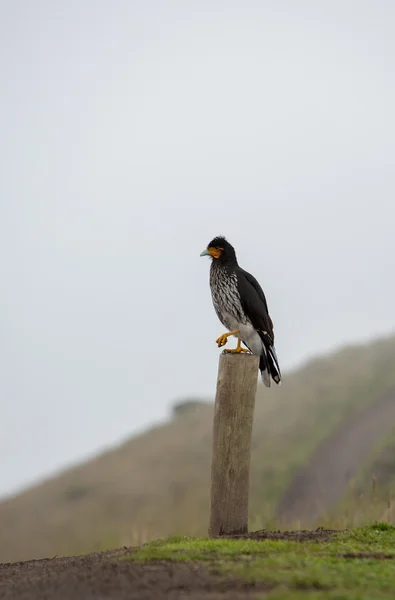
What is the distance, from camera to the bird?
9.72 m

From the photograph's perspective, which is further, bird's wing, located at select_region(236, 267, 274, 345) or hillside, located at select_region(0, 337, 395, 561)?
hillside, located at select_region(0, 337, 395, 561)

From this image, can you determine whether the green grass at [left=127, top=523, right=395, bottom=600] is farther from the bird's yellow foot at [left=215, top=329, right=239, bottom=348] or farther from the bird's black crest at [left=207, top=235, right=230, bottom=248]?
the bird's black crest at [left=207, top=235, right=230, bottom=248]

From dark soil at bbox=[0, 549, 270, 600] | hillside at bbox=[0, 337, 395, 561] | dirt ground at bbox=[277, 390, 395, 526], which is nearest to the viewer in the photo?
dark soil at bbox=[0, 549, 270, 600]

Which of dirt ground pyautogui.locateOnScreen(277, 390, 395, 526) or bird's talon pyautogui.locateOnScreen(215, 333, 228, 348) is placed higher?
dirt ground pyautogui.locateOnScreen(277, 390, 395, 526)

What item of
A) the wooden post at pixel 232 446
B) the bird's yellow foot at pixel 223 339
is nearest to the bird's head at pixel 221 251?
the bird's yellow foot at pixel 223 339

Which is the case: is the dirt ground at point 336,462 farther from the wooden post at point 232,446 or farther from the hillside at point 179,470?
the wooden post at point 232,446

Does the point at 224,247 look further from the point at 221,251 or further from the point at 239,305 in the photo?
the point at 239,305

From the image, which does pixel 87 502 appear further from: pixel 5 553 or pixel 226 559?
pixel 226 559

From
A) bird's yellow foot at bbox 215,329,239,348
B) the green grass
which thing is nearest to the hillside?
bird's yellow foot at bbox 215,329,239,348

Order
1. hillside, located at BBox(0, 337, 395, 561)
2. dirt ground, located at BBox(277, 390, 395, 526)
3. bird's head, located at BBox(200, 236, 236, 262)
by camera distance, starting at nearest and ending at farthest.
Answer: bird's head, located at BBox(200, 236, 236, 262) < dirt ground, located at BBox(277, 390, 395, 526) < hillside, located at BBox(0, 337, 395, 561)

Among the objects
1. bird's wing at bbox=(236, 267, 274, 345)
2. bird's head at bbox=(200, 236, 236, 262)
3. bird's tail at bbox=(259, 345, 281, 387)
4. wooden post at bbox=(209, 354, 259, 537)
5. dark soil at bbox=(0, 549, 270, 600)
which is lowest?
dark soil at bbox=(0, 549, 270, 600)

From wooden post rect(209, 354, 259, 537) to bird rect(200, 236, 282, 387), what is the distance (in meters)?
0.99

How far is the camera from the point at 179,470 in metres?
25.9

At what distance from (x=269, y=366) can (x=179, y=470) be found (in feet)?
53.6
